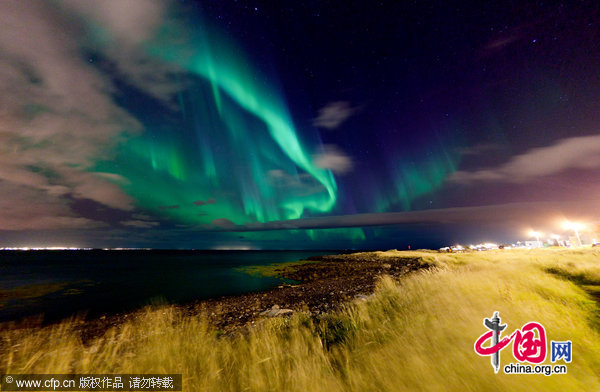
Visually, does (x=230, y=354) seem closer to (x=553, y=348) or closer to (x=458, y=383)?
(x=458, y=383)

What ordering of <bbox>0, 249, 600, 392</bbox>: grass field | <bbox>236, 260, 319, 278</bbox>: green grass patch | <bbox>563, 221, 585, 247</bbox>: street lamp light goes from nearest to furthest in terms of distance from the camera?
1. <bbox>0, 249, 600, 392</bbox>: grass field
2. <bbox>236, 260, 319, 278</bbox>: green grass patch
3. <bbox>563, 221, 585, 247</bbox>: street lamp light

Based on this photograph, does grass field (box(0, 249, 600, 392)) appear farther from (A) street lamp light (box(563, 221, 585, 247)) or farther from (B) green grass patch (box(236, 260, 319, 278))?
(A) street lamp light (box(563, 221, 585, 247))

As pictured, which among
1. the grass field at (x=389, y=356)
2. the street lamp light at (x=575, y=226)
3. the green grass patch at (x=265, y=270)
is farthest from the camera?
the street lamp light at (x=575, y=226)

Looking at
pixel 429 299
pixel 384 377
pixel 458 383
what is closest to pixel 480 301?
pixel 429 299

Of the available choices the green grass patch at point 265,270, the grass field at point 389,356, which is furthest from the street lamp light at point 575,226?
the grass field at point 389,356

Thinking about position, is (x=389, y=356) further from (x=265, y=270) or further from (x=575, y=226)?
(x=575, y=226)

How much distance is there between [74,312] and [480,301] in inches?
1086

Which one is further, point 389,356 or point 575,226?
point 575,226

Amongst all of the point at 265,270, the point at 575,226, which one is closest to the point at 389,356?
the point at 265,270

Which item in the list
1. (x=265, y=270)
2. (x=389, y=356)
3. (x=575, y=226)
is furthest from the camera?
(x=575, y=226)

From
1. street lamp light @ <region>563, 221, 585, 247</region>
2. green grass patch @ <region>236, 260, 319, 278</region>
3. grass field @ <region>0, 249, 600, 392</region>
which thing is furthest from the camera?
street lamp light @ <region>563, 221, 585, 247</region>

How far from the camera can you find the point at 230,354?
4.64 metres

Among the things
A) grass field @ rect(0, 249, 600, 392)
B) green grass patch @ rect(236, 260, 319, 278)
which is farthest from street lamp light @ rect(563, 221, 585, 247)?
grass field @ rect(0, 249, 600, 392)

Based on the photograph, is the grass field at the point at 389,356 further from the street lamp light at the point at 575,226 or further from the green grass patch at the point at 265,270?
the street lamp light at the point at 575,226
